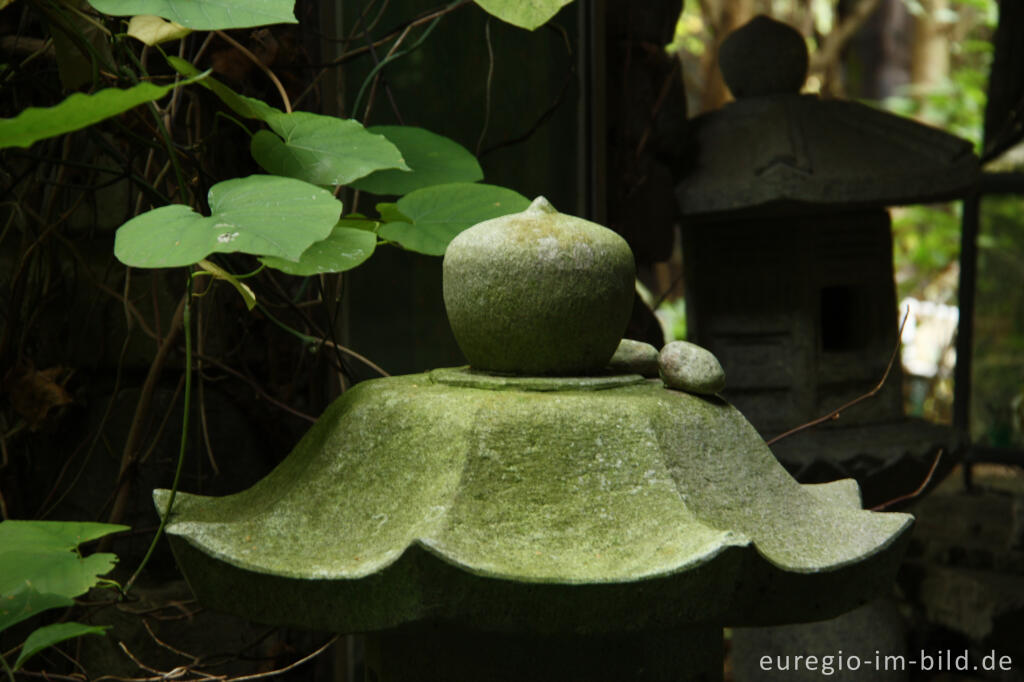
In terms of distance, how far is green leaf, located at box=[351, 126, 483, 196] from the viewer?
1.27 m

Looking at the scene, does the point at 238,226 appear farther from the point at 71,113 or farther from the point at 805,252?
the point at 805,252

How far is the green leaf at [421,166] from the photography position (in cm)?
127

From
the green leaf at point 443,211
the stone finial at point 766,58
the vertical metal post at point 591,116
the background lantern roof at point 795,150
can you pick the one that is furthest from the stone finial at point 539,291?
the stone finial at point 766,58

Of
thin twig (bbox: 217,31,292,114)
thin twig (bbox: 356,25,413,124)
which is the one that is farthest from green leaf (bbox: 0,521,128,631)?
thin twig (bbox: 356,25,413,124)

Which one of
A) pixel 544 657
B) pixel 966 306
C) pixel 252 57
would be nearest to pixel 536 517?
pixel 544 657

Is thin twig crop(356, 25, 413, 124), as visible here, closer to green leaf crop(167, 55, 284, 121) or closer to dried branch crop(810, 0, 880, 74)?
green leaf crop(167, 55, 284, 121)

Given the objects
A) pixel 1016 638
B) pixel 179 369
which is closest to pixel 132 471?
pixel 179 369

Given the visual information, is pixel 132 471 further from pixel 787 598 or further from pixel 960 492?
pixel 960 492

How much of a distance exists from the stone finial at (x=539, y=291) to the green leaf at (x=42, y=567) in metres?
0.41

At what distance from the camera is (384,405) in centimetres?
108

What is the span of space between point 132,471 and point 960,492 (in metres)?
3.29

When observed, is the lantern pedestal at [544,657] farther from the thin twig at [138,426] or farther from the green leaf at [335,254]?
the thin twig at [138,426]

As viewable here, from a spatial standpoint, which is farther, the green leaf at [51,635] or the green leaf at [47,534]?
the green leaf at [47,534]

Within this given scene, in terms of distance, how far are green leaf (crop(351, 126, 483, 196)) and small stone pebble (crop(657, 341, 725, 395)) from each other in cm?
36
